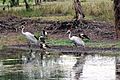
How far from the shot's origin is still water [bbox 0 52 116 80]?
16516 mm

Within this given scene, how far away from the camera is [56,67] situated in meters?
19.0

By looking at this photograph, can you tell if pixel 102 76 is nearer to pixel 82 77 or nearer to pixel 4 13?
pixel 82 77

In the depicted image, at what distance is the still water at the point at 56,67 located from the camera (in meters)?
16.5

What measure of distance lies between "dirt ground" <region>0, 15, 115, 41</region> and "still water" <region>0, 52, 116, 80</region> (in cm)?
724

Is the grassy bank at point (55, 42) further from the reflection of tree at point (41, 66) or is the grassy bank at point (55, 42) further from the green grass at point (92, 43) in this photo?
the reflection of tree at point (41, 66)

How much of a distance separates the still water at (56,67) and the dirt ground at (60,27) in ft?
23.7

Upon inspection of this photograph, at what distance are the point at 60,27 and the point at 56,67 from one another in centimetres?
1392

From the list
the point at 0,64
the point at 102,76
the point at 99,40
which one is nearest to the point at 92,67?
the point at 102,76

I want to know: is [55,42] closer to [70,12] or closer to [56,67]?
[56,67]

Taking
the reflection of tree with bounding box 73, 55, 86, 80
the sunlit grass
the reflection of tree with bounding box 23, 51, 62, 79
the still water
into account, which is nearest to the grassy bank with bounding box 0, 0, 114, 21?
the sunlit grass

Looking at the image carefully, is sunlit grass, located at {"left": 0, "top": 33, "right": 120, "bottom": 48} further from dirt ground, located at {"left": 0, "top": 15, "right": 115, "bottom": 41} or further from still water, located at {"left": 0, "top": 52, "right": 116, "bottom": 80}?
still water, located at {"left": 0, "top": 52, "right": 116, "bottom": 80}

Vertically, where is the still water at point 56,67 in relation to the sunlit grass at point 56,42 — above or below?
above

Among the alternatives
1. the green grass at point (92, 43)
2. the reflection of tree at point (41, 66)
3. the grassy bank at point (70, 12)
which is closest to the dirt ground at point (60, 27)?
the green grass at point (92, 43)

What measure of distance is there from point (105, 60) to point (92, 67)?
7.49ft
